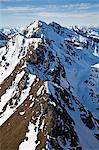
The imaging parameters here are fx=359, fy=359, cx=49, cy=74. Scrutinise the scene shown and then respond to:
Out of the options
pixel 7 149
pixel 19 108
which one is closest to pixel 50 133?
pixel 7 149

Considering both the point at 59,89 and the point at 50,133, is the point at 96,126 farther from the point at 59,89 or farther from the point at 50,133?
the point at 50,133

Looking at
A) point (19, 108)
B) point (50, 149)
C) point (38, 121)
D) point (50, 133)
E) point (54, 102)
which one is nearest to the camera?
point (50, 149)

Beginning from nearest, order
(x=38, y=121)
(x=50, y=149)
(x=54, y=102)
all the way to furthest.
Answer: (x=50, y=149) → (x=38, y=121) → (x=54, y=102)

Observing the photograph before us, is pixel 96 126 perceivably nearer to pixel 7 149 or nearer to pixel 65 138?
pixel 65 138

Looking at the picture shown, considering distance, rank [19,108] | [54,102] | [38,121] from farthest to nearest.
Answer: [19,108] → [54,102] → [38,121]

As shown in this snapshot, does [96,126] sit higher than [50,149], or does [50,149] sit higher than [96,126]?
[50,149]

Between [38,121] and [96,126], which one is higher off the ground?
[38,121]

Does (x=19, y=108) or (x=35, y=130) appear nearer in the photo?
(x=35, y=130)

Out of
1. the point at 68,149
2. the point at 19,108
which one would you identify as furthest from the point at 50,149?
the point at 19,108

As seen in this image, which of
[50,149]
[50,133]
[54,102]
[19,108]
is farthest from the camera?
[19,108]
